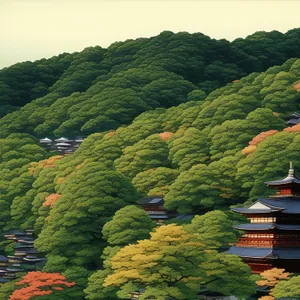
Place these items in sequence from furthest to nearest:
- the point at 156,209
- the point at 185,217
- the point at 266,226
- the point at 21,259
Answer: the point at 156,209 < the point at 21,259 < the point at 185,217 < the point at 266,226

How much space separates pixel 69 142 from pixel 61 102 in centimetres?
1263

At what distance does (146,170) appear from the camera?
3317 inches

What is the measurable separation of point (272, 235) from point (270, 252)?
159 cm

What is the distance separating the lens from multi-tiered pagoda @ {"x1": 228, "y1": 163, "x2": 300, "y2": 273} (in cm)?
5997

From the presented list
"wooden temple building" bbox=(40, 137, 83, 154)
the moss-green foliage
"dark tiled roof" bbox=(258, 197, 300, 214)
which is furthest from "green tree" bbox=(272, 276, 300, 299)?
"wooden temple building" bbox=(40, 137, 83, 154)

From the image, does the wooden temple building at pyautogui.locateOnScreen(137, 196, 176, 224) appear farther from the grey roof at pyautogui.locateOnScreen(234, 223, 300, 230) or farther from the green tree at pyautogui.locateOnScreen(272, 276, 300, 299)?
the green tree at pyautogui.locateOnScreen(272, 276, 300, 299)

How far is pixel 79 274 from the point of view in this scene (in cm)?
6462

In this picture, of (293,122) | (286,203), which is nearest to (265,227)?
(286,203)

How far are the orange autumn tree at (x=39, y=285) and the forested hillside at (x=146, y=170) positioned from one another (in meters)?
0.57

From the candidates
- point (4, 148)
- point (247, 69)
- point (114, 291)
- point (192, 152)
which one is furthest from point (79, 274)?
point (247, 69)

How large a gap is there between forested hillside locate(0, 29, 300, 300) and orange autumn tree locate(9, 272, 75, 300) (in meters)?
0.57

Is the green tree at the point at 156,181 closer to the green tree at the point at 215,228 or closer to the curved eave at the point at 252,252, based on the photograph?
the green tree at the point at 215,228

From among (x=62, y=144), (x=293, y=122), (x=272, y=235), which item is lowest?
(x=272, y=235)

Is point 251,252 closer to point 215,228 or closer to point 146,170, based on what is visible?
point 215,228
